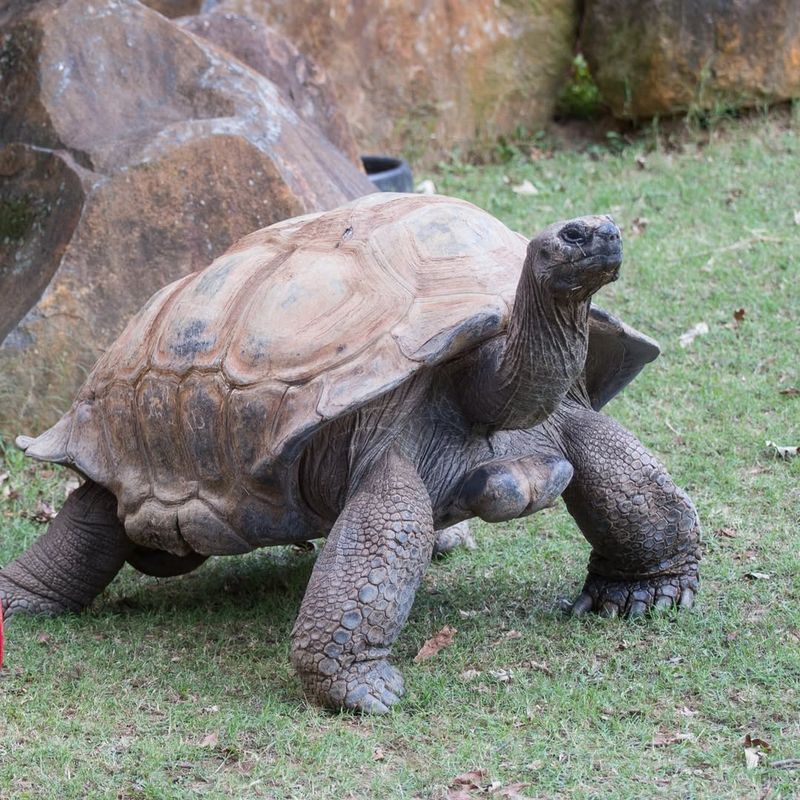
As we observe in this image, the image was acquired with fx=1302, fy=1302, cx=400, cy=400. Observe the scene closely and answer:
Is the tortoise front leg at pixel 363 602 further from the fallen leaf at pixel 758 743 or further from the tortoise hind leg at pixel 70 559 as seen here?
the tortoise hind leg at pixel 70 559

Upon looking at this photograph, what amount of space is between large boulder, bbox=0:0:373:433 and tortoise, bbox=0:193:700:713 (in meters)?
1.40

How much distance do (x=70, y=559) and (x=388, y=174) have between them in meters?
4.35

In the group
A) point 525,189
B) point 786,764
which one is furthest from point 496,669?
point 525,189

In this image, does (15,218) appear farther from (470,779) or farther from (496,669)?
(470,779)

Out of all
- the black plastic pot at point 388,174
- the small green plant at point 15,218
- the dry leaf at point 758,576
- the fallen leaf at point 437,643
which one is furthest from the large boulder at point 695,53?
the fallen leaf at point 437,643

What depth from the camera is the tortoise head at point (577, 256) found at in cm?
335

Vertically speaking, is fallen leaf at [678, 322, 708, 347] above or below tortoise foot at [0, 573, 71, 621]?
below

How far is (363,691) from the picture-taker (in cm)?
363

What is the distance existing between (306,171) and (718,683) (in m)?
3.62

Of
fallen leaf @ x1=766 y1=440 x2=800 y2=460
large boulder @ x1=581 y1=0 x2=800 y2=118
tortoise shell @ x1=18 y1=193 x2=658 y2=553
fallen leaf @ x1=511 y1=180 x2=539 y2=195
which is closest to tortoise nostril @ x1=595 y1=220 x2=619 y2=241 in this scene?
tortoise shell @ x1=18 y1=193 x2=658 y2=553

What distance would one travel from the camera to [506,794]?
314cm

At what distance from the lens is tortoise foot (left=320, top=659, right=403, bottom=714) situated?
362cm

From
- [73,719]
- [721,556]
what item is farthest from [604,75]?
[73,719]

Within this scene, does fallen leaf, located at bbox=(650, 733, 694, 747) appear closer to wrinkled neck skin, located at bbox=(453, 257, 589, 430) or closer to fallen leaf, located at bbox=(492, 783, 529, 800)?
fallen leaf, located at bbox=(492, 783, 529, 800)
